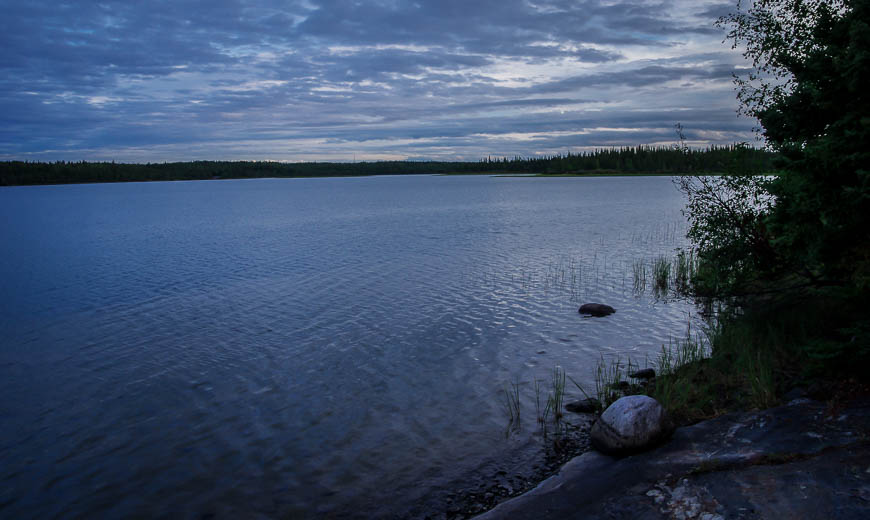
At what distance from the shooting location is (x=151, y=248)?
4075cm

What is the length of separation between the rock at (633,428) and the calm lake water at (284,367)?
1664mm

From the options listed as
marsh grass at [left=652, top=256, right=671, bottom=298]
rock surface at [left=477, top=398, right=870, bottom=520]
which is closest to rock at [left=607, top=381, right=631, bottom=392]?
rock surface at [left=477, top=398, right=870, bottom=520]

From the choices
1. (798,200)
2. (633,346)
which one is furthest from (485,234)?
(798,200)

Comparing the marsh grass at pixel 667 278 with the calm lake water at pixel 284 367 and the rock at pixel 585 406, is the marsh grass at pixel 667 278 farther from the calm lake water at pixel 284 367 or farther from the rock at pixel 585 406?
the rock at pixel 585 406

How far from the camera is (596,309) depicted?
20000 millimetres

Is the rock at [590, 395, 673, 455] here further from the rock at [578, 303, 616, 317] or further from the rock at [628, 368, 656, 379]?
the rock at [578, 303, 616, 317]

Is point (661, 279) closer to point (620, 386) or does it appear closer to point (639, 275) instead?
point (639, 275)

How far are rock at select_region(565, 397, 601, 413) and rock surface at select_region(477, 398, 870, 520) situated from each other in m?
2.15

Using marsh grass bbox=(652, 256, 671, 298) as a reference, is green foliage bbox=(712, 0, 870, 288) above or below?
above

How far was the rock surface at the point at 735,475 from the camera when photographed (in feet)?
22.5

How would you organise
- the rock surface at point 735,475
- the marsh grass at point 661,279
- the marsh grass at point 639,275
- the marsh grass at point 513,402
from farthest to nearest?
the marsh grass at point 639,275
the marsh grass at point 661,279
the marsh grass at point 513,402
the rock surface at point 735,475

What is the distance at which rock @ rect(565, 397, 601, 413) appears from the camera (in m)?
11.8

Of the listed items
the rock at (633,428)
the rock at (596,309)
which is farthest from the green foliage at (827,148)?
the rock at (596,309)

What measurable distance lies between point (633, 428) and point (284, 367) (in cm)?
975
